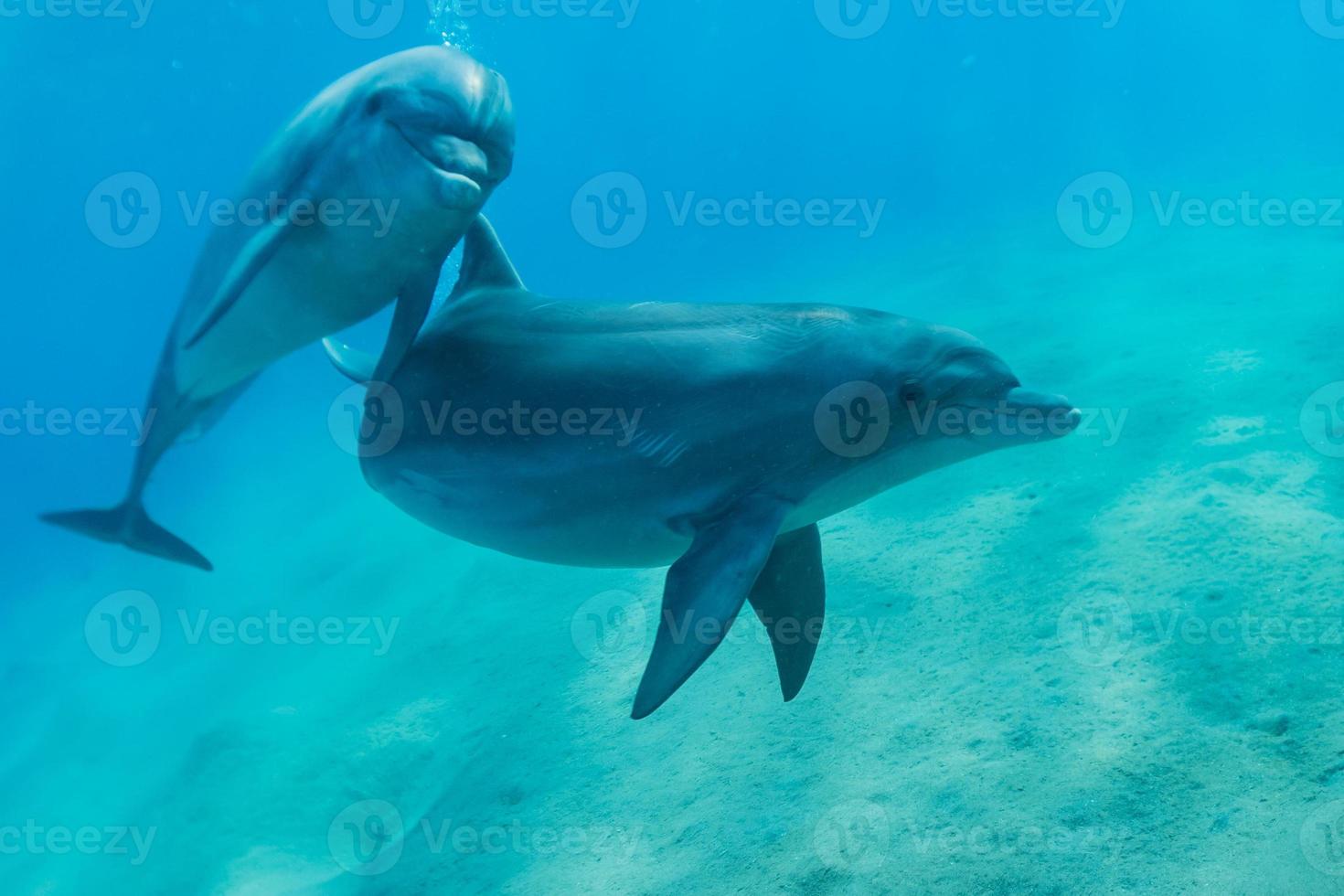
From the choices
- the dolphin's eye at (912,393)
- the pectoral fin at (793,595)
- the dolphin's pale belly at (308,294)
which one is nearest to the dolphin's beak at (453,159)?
the dolphin's pale belly at (308,294)

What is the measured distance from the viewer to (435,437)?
417 centimetres

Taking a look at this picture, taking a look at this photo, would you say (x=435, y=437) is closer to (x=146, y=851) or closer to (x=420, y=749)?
(x=420, y=749)

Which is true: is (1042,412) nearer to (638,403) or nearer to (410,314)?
(638,403)

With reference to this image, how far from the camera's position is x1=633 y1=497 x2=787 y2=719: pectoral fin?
3146mm

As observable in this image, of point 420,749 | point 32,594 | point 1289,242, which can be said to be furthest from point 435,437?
point 32,594

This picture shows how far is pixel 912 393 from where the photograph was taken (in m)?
3.68

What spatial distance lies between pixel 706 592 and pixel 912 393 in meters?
1.29

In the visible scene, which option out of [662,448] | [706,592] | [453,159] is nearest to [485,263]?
[453,159]

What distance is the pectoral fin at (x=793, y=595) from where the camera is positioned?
14.2ft

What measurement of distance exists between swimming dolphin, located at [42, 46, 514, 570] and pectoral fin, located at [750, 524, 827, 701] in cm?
220

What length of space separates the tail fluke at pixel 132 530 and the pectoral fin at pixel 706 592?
421cm

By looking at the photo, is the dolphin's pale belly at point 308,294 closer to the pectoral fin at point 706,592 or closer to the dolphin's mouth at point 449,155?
the dolphin's mouth at point 449,155

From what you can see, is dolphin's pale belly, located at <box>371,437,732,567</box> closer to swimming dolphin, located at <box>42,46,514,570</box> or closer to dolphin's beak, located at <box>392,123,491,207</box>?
swimming dolphin, located at <box>42,46,514,570</box>

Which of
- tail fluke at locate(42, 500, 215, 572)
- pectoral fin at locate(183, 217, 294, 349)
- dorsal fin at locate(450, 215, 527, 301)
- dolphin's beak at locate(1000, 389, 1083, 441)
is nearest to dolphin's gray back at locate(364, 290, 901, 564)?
dorsal fin at locate(450, 215, 527, 301)
